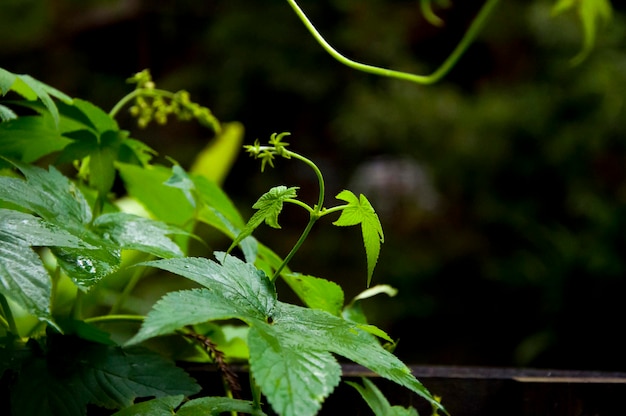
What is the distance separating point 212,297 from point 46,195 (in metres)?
0.16

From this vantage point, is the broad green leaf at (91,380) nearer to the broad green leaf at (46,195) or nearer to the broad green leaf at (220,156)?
the broad green leaf at (46,195)

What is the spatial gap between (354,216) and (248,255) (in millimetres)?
134

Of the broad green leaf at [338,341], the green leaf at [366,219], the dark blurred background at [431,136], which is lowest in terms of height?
the dark blurred background at [431,136]

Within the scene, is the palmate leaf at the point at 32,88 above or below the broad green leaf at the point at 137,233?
above

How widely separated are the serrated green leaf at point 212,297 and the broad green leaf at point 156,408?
0.26 ft

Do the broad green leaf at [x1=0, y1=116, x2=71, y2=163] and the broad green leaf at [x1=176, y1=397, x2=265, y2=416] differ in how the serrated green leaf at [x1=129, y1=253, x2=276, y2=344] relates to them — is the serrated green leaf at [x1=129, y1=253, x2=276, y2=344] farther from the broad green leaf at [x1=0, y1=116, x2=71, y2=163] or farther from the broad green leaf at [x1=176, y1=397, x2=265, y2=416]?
the broad green leaf at [x1=0, y1=116, x2=71, y2=163]

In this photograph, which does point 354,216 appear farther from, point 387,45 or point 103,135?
point 387,45

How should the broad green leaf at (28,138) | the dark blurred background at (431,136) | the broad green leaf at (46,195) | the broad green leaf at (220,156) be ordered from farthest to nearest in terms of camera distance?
the dark blurred background at (431,136) → the broad green leaf at (220,156) → the broad green leaf at (28,138) → the broad green leaf at (46,195)

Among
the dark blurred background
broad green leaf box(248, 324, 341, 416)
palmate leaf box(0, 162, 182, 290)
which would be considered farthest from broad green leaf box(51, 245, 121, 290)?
the dark blurred background

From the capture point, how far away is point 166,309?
0.94 feet

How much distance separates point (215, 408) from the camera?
0.36 m

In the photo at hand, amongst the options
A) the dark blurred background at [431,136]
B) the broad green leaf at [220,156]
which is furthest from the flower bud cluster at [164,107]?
the dark blurred background at [431,136]

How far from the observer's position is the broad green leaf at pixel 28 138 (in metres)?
0.48

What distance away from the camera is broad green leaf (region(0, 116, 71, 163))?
1.59 ft
